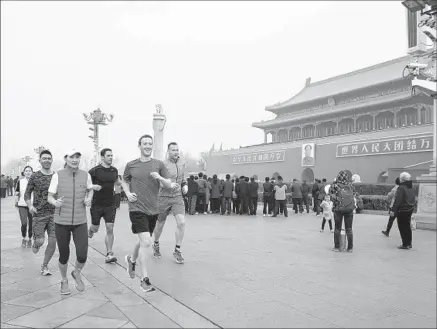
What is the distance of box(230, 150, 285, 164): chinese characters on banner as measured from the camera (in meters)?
31.2

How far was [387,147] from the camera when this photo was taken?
2294cm

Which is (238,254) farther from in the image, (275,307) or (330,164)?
(330,164)

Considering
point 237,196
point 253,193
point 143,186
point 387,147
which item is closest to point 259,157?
point 387,147

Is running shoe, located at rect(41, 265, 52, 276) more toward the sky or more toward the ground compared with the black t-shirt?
more toward the ground

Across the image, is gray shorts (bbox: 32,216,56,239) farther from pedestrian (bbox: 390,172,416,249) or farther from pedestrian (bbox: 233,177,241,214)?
pedestrian (bbox: 233,177,241,214)

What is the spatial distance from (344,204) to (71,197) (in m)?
4.29

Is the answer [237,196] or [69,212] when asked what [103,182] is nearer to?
[69,212]

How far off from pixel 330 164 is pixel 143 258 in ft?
79.2

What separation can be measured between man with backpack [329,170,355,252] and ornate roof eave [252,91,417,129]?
19.2m

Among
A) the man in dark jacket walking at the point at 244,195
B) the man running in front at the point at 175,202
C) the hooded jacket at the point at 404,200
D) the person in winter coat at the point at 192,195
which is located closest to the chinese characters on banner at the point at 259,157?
the man in dark jacket walking at the point at 244,195

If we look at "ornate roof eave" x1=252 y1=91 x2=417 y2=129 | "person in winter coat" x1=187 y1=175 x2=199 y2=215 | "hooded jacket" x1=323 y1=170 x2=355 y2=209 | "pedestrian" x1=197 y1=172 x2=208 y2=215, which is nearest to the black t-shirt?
"hooded jacket" x1=323 y1=170 x2=355 y2=209

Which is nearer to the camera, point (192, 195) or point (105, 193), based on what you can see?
point (105, 193)

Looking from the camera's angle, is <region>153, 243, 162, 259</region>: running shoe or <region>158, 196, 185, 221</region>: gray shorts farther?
<region>153, 243, 162, 259</region>: running shoe

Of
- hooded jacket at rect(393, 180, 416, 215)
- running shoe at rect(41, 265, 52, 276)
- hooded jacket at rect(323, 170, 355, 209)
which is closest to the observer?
running shoe at rect(41, 265, 52, 276)
